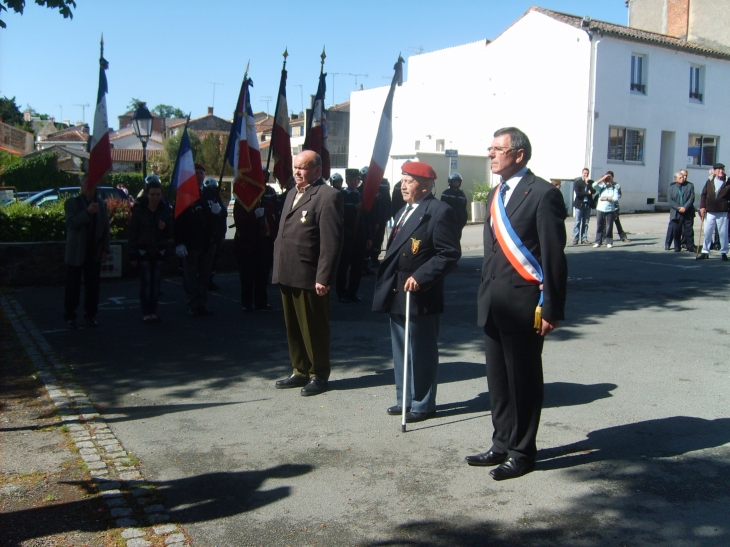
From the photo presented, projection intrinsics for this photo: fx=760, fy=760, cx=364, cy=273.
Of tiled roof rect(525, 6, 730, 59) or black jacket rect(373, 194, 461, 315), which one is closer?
black jacket rect(373, 194, 461, 315)

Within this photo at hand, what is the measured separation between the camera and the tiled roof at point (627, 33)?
3014cm

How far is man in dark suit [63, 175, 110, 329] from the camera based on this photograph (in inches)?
364

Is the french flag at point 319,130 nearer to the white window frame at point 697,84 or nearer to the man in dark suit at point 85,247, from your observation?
the man in dark suit at point 85,247

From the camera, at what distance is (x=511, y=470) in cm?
455

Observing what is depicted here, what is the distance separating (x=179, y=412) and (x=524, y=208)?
10.8 feet

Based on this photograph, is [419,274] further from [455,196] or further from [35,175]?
[35,175]

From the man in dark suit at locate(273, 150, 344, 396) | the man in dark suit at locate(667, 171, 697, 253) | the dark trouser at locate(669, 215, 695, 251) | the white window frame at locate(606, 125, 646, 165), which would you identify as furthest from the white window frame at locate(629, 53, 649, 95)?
the man in dark suit at locate(273, 150, 344, 396)

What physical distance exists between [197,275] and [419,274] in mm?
5482

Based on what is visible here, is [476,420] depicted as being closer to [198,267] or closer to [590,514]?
[590,514]

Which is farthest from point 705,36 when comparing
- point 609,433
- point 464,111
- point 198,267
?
point 609,433

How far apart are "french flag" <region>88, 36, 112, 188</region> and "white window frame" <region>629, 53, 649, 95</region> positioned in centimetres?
2624

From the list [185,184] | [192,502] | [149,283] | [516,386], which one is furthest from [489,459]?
[185,184]

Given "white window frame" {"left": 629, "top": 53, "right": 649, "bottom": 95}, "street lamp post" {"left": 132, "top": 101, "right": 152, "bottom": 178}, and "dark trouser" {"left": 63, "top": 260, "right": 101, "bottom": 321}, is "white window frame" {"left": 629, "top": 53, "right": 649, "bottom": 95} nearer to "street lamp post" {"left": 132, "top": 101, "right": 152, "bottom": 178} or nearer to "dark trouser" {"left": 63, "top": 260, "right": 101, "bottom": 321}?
"street lamp post" {"left": 132, "top": 101, "right": 152, "bottom": 178}

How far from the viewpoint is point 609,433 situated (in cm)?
534
